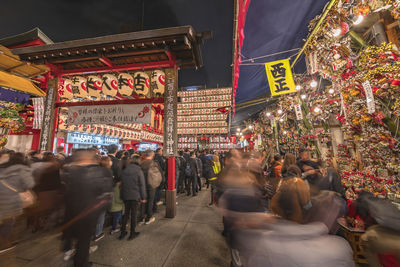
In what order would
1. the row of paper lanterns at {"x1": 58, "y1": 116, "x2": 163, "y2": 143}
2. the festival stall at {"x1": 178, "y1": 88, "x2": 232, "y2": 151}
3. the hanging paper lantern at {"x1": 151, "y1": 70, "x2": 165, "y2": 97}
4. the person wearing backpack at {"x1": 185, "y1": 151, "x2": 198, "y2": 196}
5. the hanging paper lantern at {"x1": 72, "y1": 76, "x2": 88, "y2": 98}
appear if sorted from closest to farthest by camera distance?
the hanging paper lantern at {"x1": 151, "y1": 70, "x2": 165, "y2": 97}, the hanging paper lantern at {"x1": 72, "y1": 76, "x2": 88, "y2": 98}, the person wearing backpack at {"x1": 185, "y1": 151, "x2": 198, "y2": 196}, the row of paper lanterns at {"x1": 58, "y1": 116, "x2": 163, "y2": 143}, the festival stall at {"x1": 178, "y1": 88, "x2": 232, "y2": 151}

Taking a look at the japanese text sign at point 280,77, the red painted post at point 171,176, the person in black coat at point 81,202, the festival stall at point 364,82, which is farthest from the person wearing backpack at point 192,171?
the festival stall at point 364,82

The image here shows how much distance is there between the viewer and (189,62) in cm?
641

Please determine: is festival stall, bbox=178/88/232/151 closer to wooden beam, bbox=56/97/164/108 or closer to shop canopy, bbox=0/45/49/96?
shop canopy, bbox=0/45/49/96

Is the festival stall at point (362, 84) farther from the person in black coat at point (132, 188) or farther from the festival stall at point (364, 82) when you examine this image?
the person in black coat at point (132, 188)

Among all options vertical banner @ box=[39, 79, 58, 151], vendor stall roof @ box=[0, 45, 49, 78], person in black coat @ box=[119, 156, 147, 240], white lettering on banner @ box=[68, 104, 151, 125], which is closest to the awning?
vendor stall roof @ box=[0, 45, 49, 78]

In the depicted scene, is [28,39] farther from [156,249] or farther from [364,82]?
[364,82]

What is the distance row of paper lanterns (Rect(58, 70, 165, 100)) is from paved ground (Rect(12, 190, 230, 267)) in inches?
188

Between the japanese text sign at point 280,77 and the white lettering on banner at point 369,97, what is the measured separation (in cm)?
294

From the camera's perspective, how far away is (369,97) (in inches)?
127

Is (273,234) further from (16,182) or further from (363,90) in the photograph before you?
(16,182)

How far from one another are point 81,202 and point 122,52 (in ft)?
18.8

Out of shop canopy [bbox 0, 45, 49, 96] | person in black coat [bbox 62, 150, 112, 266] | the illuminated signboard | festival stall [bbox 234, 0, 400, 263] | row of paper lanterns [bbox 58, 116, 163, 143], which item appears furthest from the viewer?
the illuminated signboard

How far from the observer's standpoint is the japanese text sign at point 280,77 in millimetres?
6148

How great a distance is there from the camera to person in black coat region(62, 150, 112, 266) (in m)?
2.64
